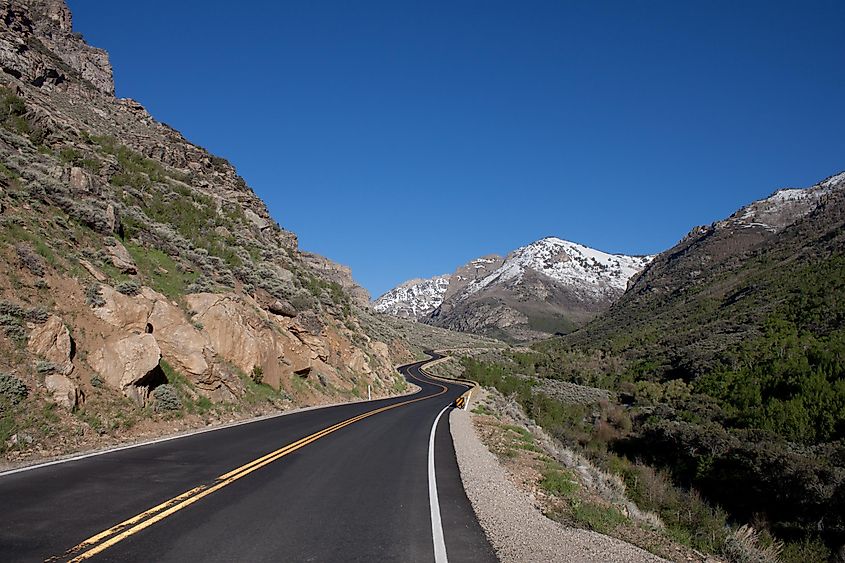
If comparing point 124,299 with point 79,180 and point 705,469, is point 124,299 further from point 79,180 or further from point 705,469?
point 705,469

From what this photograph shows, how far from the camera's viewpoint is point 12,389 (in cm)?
1057

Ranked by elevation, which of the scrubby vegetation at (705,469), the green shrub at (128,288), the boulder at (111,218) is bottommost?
the scrubby vegetation at (705,469)

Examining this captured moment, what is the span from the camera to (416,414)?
23047 millimetres

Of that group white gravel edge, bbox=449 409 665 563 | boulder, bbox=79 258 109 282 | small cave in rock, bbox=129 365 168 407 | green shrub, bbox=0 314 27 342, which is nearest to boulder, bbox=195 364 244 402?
small cave in rock, bbox=129 365 168 407

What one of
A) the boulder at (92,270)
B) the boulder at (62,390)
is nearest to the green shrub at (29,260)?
the boulder at (92,270)

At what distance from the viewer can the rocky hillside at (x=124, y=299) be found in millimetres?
12211

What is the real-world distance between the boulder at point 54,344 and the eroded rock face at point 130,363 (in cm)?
81

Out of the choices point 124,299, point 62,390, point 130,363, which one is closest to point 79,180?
point 124,299

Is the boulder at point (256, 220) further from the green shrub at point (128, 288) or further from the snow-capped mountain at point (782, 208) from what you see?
the snow-capped mountain at point (782, 208)

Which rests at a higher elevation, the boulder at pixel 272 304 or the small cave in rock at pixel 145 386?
the boulder at pixel 272 304

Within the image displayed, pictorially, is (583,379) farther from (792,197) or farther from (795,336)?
(792,197)

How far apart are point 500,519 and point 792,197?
175 meters

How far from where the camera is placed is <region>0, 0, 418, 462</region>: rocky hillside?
1221 centimetres

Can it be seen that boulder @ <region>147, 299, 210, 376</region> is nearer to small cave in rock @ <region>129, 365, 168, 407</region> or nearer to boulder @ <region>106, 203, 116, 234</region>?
small cave in rock @ <region>129, 365, 168, 407</region>
